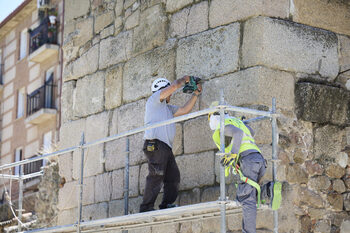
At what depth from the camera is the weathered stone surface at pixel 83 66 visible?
332 inches

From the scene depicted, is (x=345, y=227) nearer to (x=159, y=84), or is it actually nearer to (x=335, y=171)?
(x=335, y=171)

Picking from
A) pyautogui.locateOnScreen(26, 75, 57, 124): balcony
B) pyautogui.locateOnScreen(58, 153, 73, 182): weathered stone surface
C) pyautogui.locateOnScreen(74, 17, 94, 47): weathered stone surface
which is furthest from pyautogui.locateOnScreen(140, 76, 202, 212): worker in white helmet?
pyautogui.locateOnScreen(26, 75, 57, 124): balcony

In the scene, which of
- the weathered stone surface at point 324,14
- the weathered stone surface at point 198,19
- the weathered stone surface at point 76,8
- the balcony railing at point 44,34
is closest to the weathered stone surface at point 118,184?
the weathered stone surface at point 198,19

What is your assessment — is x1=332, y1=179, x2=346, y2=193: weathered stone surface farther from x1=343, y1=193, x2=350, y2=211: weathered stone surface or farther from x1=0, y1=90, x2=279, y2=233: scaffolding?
x1=0, y1=90, x2=279, y2=233: scaffolding

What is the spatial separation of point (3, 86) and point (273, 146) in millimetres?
18794

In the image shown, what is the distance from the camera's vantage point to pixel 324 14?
7.00 m

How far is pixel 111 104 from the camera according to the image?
8.03 meters

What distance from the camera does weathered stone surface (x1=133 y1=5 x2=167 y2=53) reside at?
7.50 metres

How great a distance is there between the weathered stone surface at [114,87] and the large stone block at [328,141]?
→ 231cm

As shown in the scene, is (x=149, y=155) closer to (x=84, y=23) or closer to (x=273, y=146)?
(x=273, y=146)

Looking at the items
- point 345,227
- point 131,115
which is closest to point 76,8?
point 131,115

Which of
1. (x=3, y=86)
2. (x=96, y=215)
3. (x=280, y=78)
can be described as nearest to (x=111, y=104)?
(x=96, y=215)

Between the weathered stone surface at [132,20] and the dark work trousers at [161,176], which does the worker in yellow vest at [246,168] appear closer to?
the dark work trousers at [161,176]

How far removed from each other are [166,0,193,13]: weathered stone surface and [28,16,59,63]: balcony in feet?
41.1
